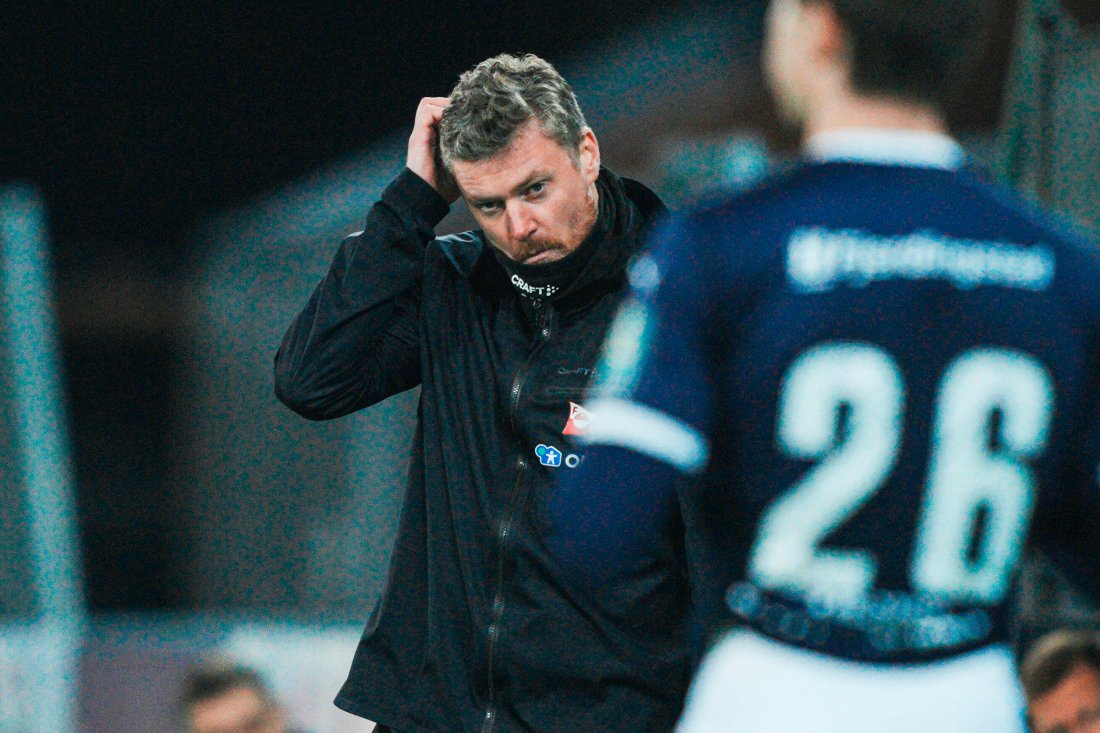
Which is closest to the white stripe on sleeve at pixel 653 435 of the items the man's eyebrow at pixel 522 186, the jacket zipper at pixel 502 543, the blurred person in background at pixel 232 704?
the jacket zipper at pixel 502 543

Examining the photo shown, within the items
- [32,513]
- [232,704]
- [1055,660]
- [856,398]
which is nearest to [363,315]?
[856,398]

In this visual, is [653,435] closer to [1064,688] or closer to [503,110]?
[503,110]

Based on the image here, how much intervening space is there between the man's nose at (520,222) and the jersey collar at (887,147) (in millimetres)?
1008

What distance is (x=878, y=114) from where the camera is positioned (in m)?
1.58

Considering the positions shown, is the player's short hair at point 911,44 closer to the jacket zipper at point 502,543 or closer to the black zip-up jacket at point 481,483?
the black zip-up jacket at point 481,483

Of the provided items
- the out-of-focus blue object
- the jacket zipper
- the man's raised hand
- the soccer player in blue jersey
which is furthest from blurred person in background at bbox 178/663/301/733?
the soccer player in blue jersey

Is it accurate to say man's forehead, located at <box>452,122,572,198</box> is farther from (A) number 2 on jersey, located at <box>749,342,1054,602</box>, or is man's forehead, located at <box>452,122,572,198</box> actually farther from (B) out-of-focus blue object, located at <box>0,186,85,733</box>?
(B) out-of-focus blue object, located at <box>0,186,85,733</box>

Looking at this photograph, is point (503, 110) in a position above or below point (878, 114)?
→ below

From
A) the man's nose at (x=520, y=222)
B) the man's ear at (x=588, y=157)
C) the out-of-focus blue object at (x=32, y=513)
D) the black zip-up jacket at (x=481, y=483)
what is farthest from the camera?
the out-of-focus blue object at (x=32, y=513)

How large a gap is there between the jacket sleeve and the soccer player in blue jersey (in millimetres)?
1136

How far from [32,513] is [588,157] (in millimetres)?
4234

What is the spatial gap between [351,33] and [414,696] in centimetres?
1242

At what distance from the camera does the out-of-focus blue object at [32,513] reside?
5.77 m

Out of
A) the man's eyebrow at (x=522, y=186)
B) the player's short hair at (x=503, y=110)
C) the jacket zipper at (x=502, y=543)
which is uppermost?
the player's short hair at (x=503, y=110)
